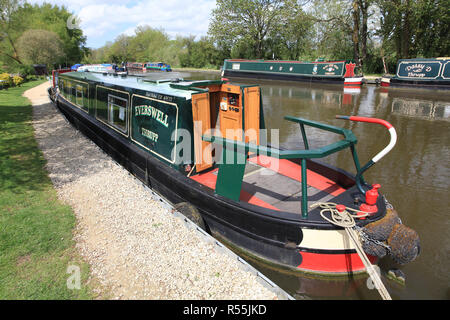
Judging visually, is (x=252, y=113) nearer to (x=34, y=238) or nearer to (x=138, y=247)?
(x=138, y=247)

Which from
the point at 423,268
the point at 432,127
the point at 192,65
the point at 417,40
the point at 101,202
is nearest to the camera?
the point at 423,268

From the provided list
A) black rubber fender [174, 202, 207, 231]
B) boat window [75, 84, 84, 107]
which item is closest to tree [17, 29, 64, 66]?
boat window [75, 84, 84, 107]

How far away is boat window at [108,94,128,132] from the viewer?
6225mm

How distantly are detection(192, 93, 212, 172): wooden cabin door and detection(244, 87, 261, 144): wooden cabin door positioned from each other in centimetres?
76

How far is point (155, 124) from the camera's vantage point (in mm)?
5172

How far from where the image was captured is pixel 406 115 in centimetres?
1262

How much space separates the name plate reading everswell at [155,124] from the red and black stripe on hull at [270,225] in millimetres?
297

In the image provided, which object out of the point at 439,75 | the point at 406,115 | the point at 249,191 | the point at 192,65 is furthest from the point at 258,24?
the point at 249,191

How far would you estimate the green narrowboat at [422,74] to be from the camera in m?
17.4

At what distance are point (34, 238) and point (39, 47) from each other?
30.7 metres

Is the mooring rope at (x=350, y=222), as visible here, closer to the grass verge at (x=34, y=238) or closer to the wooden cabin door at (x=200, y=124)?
the wooden cabin door at (x=200, y=124)

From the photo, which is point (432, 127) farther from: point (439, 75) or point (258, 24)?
point (258, 24)

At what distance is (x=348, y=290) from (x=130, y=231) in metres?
2.91

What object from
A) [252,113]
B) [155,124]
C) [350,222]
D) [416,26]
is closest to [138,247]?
[155,124]
